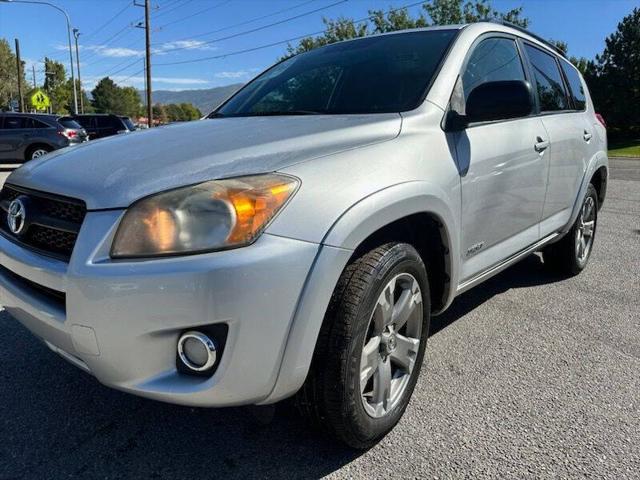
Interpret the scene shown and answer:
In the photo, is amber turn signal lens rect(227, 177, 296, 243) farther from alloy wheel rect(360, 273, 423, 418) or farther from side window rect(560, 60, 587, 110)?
side window rect(560, 60, 587, 110)

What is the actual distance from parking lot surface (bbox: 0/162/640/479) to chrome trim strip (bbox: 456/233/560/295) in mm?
442

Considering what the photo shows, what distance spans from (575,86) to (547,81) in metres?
0.78

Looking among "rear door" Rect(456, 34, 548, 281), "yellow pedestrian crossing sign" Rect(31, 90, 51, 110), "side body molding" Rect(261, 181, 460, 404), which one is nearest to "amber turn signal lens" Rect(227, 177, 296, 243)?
"side body molding" Rect(261, 181, 460, 404)

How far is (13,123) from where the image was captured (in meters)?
15.3

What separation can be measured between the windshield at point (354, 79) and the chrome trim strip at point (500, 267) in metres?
0.92

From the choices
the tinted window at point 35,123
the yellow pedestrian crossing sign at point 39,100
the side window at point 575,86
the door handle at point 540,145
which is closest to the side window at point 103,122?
the tinted window at point 35,123

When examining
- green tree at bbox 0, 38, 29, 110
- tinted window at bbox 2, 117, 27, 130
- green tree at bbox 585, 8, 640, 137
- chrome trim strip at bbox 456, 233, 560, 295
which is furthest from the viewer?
green tree at bbox 0, 38, 29, 110

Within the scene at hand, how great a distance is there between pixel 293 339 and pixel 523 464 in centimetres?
107

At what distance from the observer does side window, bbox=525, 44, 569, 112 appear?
3.59 m

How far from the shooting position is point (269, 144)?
2.02 metres

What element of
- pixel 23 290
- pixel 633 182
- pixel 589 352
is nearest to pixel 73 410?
pixel 23 290

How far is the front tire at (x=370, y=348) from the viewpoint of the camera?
6.15ft

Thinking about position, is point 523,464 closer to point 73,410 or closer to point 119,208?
point 119,208

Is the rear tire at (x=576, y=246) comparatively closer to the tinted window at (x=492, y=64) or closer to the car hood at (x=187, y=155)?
the tinted window at (x=492, y=64)
